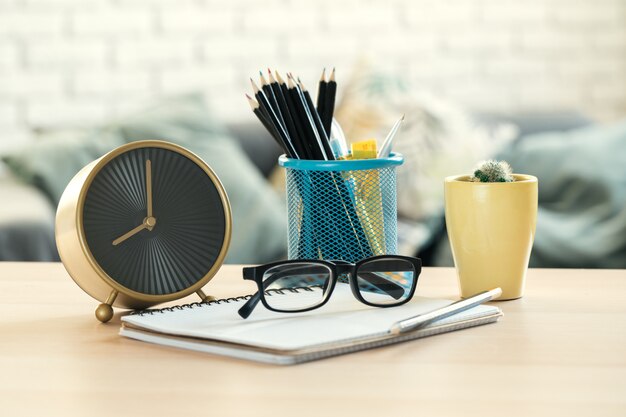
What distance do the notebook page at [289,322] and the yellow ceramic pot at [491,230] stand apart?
9 cm

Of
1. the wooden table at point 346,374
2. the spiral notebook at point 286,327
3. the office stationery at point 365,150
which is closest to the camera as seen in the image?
the wooden table at point 346,374

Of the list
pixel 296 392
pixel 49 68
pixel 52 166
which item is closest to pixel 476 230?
pixel 296 392

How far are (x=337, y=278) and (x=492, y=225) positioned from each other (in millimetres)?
173

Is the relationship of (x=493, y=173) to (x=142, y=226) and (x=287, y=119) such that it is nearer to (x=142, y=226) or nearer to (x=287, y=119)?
(x=287, y=119)

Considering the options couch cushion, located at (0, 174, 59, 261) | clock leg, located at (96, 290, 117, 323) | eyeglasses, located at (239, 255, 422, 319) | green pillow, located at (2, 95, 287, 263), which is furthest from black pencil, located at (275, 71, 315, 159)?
couch cushion, located at (0, 174, 59, 261)

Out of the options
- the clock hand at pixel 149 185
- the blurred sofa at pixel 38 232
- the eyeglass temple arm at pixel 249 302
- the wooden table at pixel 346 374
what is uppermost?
the clock hand at pixel 149 185

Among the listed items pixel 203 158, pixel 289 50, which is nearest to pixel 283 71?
pixel 289 50

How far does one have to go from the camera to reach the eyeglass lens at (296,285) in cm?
79

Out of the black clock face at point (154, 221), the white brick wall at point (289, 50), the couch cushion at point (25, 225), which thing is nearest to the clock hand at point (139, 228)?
the black clock face at point (154, 221)

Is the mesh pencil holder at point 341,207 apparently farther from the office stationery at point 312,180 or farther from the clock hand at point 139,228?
the clock hand at point 139,228

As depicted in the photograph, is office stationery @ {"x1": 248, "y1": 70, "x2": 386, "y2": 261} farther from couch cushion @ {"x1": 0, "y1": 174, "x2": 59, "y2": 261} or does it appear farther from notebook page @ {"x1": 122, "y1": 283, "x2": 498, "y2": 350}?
couch cushion @ {"x1": 0, "y1": 174, "x2": 59, "y2": 261}

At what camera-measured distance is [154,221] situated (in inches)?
32.7

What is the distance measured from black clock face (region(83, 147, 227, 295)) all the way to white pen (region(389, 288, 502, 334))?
0.23 m

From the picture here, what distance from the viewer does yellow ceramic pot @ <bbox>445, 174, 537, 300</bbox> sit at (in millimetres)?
864
